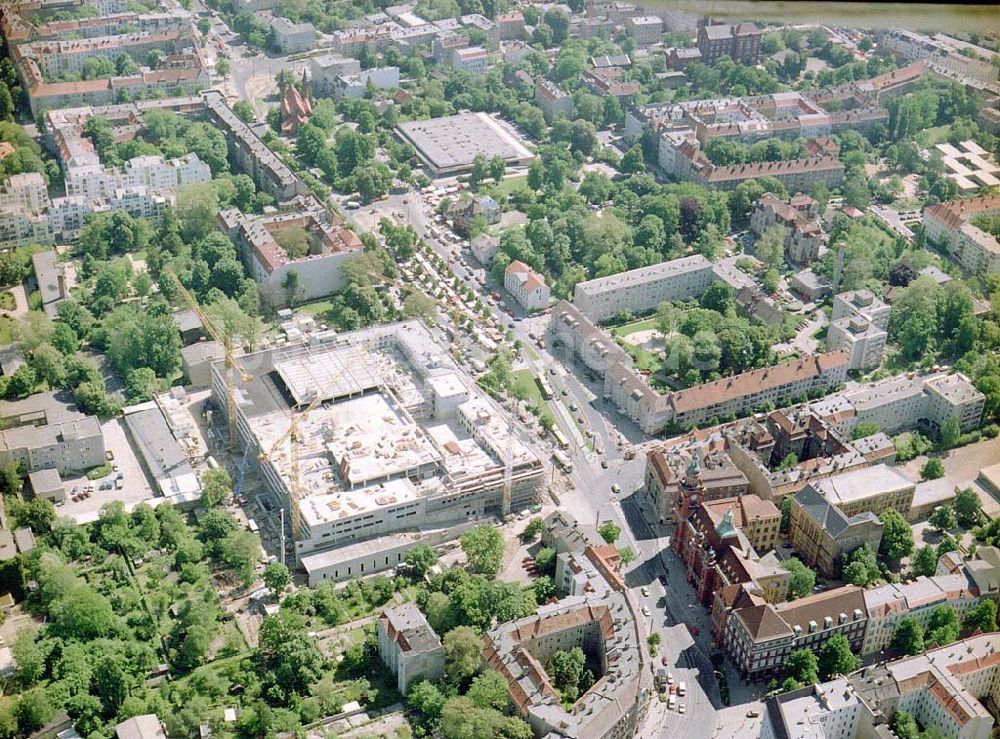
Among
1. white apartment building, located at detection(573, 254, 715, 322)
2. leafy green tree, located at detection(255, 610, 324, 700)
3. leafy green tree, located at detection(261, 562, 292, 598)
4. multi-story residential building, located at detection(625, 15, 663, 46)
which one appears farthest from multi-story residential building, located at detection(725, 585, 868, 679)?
multi-story residential building, located at detection(625, 15, 663, 46)

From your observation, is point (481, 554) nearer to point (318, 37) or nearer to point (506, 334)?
point (506, 334)

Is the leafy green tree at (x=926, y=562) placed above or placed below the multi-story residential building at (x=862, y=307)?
below

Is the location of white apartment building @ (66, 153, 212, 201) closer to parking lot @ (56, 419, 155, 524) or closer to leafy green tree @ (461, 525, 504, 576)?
parking lot @ (56, 419, 155, 524)

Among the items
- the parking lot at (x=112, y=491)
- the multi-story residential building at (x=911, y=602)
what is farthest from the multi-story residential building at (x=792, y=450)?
the parking lot at (x=112, y=491)

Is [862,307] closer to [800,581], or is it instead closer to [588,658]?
[800,581]

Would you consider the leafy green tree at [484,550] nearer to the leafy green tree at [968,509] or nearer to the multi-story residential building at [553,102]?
the leafy green tree at [968,509]

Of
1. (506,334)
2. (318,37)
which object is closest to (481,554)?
(506,334)
